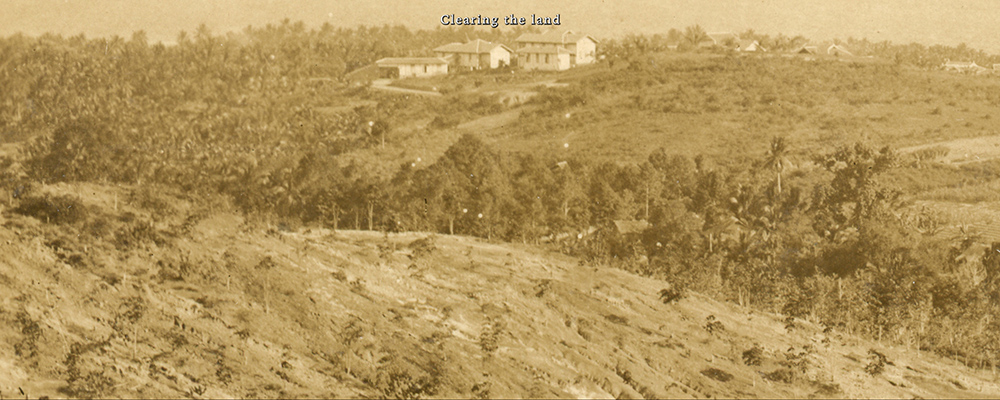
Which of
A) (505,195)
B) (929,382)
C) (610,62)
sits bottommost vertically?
(929,382)

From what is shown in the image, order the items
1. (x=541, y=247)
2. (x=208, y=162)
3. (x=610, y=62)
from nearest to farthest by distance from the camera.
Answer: (x=541, y=247) → (x=208, y=162) → (x=610, y=62)

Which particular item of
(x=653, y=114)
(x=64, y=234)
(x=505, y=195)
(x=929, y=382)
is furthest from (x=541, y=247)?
(x=653, y=114)

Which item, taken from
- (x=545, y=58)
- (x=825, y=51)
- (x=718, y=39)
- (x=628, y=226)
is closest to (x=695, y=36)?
(x=718, y=39)

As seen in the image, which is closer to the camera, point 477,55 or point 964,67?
point 964,67

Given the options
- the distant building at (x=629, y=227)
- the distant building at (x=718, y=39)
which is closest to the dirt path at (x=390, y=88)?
the distant building at (x=718, y=39)

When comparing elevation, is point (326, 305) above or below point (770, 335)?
above

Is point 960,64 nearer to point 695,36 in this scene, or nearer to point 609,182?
point 695,36

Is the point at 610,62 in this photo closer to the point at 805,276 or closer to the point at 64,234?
the point at 805,276

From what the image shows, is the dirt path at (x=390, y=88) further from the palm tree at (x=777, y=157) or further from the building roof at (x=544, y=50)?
the palm tree at (x=777, y=157)
